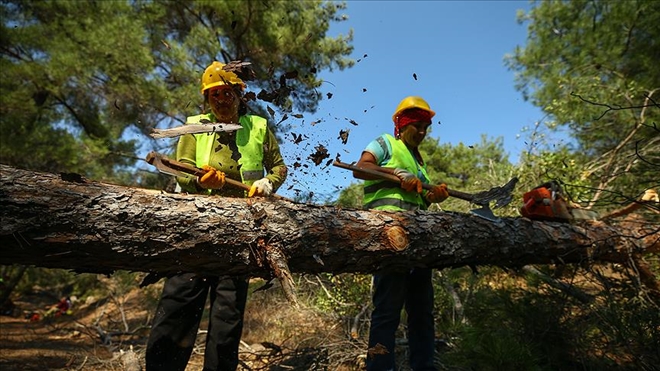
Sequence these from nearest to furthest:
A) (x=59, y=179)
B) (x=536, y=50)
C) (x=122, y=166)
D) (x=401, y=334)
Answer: (x=59, y=179)
(x=401, y=334)
(x=122, y=166)
(x=536, y=50)

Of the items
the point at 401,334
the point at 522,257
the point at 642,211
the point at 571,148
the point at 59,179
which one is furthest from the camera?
the point at 571,148

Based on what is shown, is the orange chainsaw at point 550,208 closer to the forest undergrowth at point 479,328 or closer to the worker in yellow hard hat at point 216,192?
the forest undergrowth at point 479,328

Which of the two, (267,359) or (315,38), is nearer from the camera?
(267,359)

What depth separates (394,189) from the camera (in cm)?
248

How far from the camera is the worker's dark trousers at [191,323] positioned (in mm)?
A: 1979

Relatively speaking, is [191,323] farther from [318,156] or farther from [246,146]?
[318,156]

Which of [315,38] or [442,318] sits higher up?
[315,38]

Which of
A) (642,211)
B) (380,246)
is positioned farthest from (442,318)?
(642,211)

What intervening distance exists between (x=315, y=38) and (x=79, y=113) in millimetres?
5037

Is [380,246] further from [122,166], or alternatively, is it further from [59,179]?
[122,166]

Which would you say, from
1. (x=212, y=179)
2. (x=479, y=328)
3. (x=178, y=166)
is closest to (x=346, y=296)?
(x=479, y=328)

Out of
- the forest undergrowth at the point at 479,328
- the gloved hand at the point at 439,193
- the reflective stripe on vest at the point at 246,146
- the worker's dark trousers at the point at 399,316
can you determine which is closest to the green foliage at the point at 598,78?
the forest undergrowth at the point at 479,328

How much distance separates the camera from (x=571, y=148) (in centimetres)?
536

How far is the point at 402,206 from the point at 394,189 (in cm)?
13
